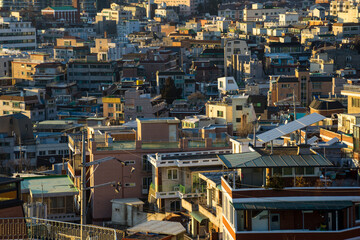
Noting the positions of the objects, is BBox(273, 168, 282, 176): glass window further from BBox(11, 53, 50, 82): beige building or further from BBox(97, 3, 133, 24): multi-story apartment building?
BBox(97, 3, 133, 24): multi-story apartment building

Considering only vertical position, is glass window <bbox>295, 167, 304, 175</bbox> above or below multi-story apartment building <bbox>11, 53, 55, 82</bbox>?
above

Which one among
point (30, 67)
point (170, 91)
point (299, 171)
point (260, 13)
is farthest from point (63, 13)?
point (299, 171)

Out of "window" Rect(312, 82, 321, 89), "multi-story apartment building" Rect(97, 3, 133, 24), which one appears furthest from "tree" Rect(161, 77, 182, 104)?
"multi-story apartment building" Rect(97, 3, 133, 24)

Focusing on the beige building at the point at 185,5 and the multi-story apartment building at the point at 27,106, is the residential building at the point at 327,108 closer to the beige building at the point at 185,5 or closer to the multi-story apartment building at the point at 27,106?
the multi-story apartment building at the point at 27,106

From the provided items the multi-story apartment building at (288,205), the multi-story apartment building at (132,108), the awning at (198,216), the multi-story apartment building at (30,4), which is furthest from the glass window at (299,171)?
the multi-story apartment building at (30,4)

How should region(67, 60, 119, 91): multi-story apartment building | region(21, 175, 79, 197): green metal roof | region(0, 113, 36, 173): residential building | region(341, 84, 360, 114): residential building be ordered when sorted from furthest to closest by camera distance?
1. region(67, 60, 119, 91): multi-story apartment building
2. region(0, 113, 36, 173): residential building
3. region(341, 84, 360, 114): residential building
4. region(21, 175, 79, 197): green metal roof
